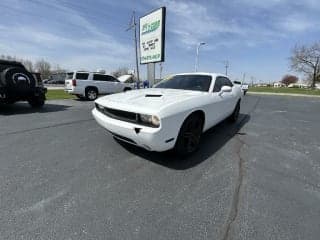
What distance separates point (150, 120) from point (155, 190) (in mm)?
897

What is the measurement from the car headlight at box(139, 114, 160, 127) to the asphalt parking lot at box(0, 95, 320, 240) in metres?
0.72

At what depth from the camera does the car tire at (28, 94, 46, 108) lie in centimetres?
857

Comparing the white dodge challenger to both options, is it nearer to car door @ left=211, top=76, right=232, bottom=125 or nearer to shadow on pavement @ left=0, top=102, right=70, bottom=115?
car door @ left=211, top=76, right=232, bottom=125

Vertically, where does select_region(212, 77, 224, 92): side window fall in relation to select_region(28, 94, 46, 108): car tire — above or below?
above

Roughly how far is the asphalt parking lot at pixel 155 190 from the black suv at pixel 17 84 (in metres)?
3.46

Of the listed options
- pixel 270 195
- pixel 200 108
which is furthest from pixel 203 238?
pixel 200 108

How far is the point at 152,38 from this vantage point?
15250 mm

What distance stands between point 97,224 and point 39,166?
67.8 inches

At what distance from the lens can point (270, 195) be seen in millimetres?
2650

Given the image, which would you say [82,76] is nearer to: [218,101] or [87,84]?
[87,84]

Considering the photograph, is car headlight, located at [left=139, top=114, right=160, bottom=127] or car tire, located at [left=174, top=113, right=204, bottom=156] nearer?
car headlight, located at [left=139, top=114, right=160, bottom=127]

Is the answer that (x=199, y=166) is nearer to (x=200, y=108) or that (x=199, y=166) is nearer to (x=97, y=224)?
(x=200, y=108)

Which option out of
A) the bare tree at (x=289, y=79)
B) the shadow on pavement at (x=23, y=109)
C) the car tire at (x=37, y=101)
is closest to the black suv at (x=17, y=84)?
the car tire at (x=37, y=101)

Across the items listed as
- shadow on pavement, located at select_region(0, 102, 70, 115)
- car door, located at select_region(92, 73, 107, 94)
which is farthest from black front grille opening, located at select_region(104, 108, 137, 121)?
car door, located at select_region(92, 73, 107, 94)
